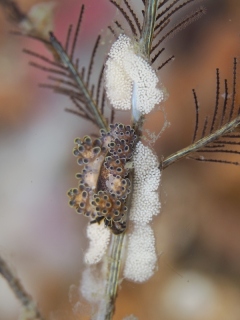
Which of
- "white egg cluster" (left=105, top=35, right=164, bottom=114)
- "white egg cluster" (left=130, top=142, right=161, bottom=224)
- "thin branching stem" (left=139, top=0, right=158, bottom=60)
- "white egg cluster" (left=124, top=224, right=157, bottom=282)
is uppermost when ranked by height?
"thin branching stem" (left=139, top=0, right=158, bottom=60)

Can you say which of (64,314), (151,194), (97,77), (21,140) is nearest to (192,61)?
(97,77)

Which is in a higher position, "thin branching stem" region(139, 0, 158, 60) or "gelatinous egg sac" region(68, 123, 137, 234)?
"thin branching stem" region(139, 0, 158, 60)

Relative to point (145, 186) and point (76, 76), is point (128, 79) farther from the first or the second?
point (145, 186)

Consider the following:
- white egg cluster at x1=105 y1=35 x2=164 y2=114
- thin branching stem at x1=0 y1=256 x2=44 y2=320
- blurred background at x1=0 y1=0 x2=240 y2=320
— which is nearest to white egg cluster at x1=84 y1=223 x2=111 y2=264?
blurred background at x1=0 y1=0 x2=240 y2=320

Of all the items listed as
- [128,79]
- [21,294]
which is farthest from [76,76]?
[21,294]

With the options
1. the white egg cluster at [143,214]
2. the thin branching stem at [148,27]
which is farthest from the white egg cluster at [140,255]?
the thin branching stem at [148,27]

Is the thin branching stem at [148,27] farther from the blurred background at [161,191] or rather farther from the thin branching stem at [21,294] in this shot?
the thin branching stem at [21,294]

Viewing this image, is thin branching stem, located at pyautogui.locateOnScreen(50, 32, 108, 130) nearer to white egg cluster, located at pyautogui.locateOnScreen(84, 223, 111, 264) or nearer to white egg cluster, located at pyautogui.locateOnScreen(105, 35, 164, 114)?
white egg cluster, located at pyautogui.locateOnScreen(105, 35, 164, 114)

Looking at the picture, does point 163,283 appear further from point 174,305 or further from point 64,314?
point 64,314
